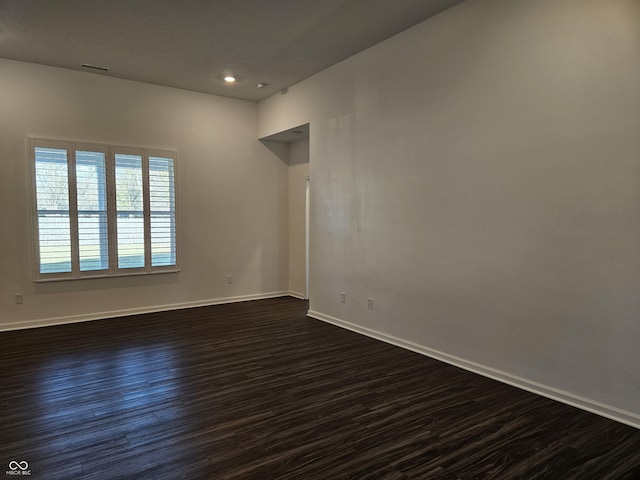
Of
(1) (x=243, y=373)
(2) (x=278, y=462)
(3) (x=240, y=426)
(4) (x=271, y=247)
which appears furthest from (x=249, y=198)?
(2) (x=278, y=462)

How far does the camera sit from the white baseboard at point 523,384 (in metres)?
2.67

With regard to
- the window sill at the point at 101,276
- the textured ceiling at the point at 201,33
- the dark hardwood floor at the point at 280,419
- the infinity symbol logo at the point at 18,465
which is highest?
the textured ceiling at the point at 201,33

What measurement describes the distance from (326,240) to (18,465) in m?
3.74

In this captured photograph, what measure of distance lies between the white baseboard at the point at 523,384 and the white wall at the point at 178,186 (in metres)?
2.71

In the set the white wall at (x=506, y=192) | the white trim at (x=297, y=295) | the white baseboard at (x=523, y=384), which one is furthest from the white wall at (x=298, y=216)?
the white baseboard at (x=523, y=384)

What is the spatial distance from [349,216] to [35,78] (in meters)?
4.11

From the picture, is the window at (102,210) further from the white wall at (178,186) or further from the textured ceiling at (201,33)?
the textured ceiling at (201,33)

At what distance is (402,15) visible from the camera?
3.74 m

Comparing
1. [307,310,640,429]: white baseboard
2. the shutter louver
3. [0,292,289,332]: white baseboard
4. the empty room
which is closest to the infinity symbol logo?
the empty room

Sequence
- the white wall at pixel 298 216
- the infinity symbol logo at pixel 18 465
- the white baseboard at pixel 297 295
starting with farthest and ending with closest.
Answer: the white baseboard at pixel 297 295, the white wall at pixel 298 216, the infinity symbol logo at pixel 18 465

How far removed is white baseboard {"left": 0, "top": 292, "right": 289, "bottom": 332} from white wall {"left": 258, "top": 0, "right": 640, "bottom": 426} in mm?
2304

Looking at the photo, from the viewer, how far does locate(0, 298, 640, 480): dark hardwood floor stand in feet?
7.07

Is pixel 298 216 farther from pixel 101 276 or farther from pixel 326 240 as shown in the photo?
pixel 101 276

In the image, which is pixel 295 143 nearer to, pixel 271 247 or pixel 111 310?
pixel 271 247
